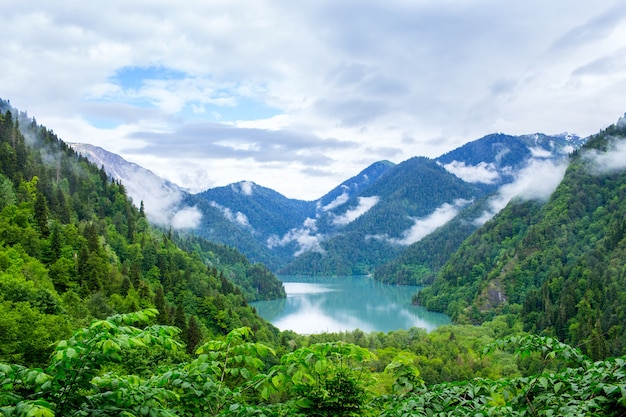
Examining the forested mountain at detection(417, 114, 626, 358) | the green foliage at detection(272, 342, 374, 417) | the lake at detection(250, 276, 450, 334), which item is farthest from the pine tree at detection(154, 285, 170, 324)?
the forested mountain at detection(417, 114, 626, 358)

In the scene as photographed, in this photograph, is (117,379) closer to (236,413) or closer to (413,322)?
(236,413)

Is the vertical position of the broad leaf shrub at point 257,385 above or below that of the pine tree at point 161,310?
above

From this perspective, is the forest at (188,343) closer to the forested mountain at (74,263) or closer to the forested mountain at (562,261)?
the forested mountain at (74,263)

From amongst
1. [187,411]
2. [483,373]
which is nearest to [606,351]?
[483,373]

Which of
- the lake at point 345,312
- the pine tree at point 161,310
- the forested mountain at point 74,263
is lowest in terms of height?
the lake at point 345,312

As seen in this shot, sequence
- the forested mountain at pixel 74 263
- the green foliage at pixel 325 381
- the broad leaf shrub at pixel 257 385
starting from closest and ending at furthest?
the broad leaf shrub at pixel 257 385 < the green foliage at pixel 325 381 < the forested mountain at pixel 74 263

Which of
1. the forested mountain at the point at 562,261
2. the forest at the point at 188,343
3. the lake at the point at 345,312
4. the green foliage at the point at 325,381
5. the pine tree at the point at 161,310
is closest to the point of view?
the forest at the point at 188,343

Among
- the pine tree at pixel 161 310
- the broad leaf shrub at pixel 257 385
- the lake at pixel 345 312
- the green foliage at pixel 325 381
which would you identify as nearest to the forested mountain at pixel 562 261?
the lake at pixel 345 312
